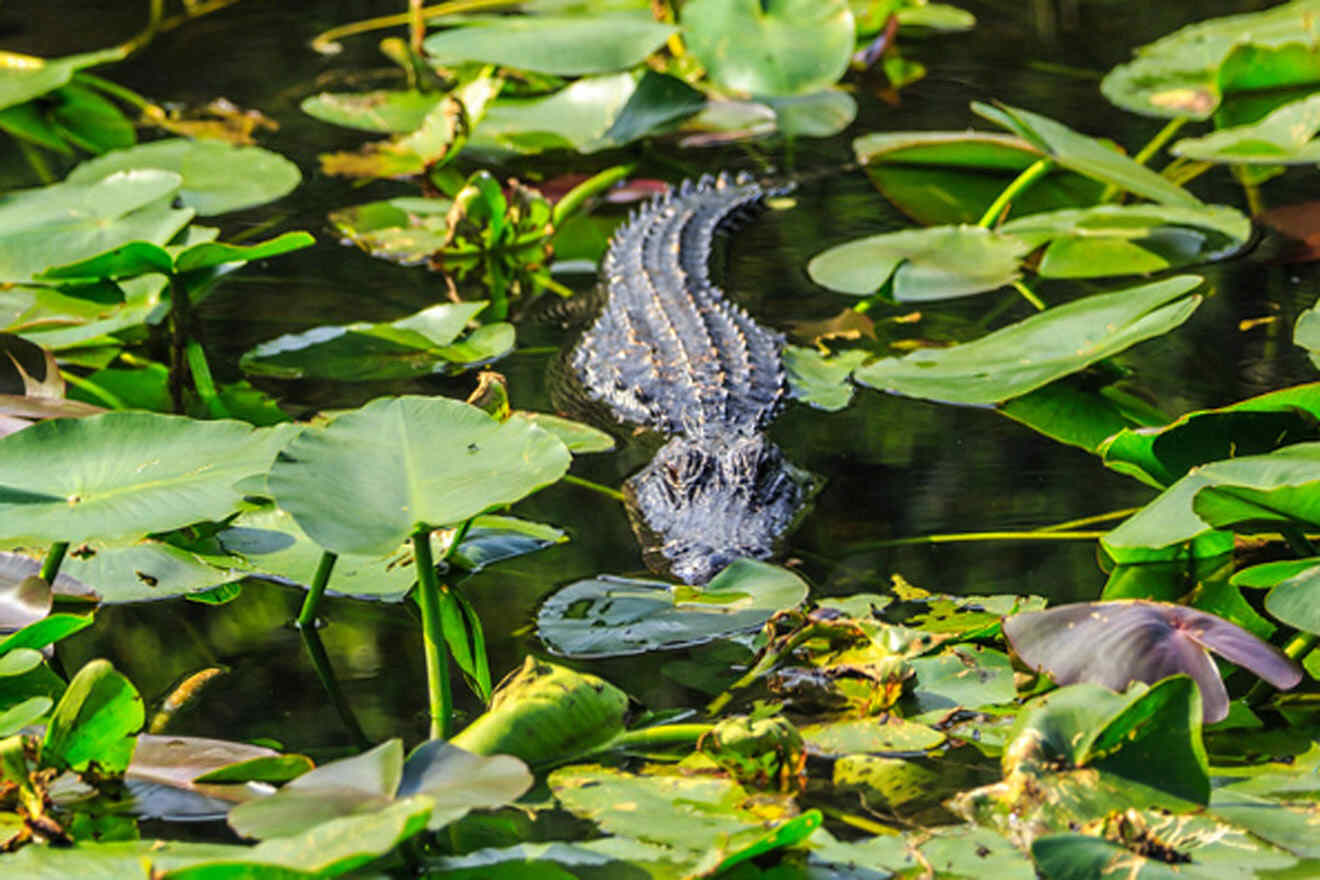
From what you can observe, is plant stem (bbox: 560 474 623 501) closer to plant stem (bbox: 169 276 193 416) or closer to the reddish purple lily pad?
plant stem (bbox: 169 276 193 416)

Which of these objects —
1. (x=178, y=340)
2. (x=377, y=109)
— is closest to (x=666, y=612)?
(x=178, y=340)

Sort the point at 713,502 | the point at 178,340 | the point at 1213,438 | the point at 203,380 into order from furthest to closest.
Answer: the point at 178,340 → the point at 203,380 → the point at 713,502 → the point at 1213,438

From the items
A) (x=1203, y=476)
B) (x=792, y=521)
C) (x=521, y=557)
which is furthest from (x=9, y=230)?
(x=1203, y=476)

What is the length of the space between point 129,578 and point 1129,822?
5.06ft

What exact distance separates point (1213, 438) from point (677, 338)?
142 cm

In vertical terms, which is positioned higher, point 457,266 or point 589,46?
point 589,46

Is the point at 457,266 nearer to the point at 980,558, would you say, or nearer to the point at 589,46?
the point at 589,46

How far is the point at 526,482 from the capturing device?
6.32 ft

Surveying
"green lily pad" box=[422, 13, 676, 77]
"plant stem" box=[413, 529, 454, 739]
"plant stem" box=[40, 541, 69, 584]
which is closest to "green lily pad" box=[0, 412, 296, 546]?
"plant stem" box=[40, 541, 69, 584]

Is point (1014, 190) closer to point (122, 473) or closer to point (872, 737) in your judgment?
point (872, 737)

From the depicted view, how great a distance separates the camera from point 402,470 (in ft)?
6.40

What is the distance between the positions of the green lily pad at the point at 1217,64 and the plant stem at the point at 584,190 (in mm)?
1532

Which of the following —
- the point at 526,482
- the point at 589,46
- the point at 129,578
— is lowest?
the point at 129,578

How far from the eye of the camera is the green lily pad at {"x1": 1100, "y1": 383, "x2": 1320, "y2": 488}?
235cm
